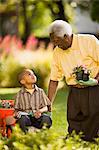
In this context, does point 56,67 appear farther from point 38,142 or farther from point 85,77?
point 38,142

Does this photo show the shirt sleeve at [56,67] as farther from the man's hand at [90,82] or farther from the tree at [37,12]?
the tree at [37,12]

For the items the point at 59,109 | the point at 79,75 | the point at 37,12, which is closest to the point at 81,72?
the point at 79,75

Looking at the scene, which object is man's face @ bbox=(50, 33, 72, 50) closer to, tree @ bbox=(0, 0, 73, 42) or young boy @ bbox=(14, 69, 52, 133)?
young boy @ bbox=(14, 69, 52, 133)

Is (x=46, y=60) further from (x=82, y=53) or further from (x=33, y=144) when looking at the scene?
(x=33, y=144)

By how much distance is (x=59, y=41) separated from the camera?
6613 mm

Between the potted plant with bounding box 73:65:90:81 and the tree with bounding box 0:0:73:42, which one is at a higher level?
the tree with bounding box 0:0:73:42

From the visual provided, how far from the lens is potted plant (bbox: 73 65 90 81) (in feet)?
22.1

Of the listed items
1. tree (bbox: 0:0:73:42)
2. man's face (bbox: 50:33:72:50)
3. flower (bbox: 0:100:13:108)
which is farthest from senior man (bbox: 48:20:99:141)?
tree (bbox: 0:0:73:42)

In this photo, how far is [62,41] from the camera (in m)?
6.65

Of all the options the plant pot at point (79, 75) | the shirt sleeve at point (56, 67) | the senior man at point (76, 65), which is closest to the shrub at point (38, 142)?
the plant pot at point (79, 75)

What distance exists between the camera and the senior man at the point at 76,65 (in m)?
6.74

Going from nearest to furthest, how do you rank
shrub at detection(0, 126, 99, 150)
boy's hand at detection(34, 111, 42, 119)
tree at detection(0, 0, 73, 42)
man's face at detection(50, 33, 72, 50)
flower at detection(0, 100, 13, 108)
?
A: shrub at detection(0, 126, 99, 150), man's face at detection(50, 33, 72, 50), boy's hand at detection(34, 111, 42, 119), flower at detection(0, 100, 13, 108), tree at detection(0, 0, 73, 42)

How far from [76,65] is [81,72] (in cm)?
16

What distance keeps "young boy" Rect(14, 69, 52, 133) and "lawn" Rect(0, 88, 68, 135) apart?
0.81 m
